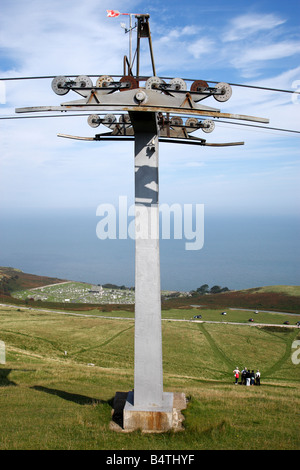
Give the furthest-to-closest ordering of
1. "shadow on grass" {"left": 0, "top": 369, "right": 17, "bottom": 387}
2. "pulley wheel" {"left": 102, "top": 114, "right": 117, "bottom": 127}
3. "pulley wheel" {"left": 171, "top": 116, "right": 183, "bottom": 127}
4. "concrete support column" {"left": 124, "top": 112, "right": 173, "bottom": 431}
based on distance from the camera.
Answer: "shadow on grass" {"left": 0, "top": 369, "right": 17, "bottom": 387} < "pulley wheel" {"left": 171, "top": 116, "right": 183, "bottom": 127} < "pulley wheel" {"left": 102, "top": 114, "right": 117, "bottom": 127} < "concrete support column" {"left": 124, "top": 112, "right": 173, "bottom": 431}

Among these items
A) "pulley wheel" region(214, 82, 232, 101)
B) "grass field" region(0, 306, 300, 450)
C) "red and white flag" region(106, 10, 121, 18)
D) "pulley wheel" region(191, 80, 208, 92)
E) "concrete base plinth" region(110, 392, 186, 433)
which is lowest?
"grass field" region(0, 306, 300, 450)

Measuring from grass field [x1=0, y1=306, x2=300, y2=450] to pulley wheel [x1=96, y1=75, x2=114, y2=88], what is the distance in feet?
26.3

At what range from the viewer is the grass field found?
955cm

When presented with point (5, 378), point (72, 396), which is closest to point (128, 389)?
point (72, 396)

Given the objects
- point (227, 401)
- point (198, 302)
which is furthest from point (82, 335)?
point (198, 302)

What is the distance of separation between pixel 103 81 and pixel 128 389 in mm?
12913

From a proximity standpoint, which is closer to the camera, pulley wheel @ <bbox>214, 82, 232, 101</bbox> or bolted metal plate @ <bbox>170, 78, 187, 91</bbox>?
pulley wheel @ <bbox>214, 82, 232, 101</bbox>

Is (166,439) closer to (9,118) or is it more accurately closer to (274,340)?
(9,118)

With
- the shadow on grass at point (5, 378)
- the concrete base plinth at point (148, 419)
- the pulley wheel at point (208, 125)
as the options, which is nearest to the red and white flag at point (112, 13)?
the pulley wheel at point (208, 125)

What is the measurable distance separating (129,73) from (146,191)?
330cm

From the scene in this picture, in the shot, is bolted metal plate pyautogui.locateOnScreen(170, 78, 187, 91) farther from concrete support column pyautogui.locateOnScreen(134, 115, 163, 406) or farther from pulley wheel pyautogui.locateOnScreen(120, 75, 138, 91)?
concrete support column pyautogui.locateOnScreen(134, 115, 163, 406)

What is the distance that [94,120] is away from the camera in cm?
1173

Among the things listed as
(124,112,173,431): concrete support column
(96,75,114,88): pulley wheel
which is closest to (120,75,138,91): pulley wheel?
(96,75,114,88): pulley wheel

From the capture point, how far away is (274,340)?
44000mm
